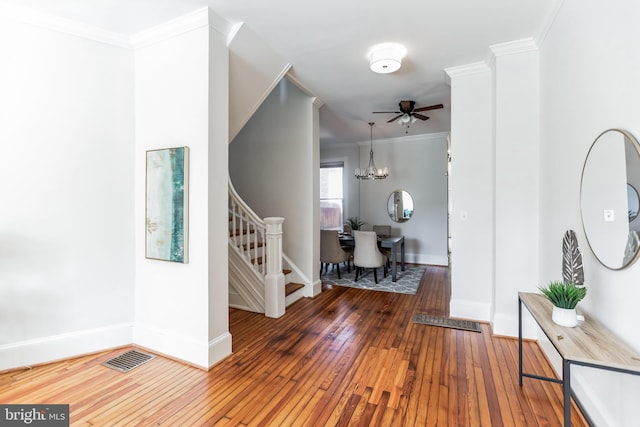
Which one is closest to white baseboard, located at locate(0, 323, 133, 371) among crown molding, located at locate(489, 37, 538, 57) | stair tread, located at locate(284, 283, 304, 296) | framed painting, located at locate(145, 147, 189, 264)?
framed painting, located at locate(145, 147, 189, 264)

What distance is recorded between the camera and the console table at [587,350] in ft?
3.94

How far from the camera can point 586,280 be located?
72.2 inches

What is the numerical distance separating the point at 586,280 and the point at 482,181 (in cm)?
158

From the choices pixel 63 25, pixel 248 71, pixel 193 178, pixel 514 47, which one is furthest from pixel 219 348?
pixel 514 47

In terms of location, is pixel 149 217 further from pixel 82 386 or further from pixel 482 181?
pixel 482 181

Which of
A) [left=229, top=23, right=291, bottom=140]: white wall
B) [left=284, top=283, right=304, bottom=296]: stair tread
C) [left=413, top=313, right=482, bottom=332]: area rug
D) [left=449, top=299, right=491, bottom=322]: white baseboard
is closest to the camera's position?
[left=229, top=23, right=291, bottom=140]: white wall

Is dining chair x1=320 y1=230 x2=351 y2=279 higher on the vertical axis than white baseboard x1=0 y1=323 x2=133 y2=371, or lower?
higher

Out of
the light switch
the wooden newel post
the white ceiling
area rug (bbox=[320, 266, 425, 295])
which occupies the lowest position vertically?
area rug (bbox=[320, 266, 425, 295])

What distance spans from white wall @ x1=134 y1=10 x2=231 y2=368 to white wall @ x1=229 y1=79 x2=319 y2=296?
5.78 feet

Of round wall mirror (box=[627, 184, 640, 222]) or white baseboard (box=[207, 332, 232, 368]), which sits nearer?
round wall mirror (box=[627, 184, 640, 222])

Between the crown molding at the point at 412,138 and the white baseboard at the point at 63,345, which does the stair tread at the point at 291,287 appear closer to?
the white baseboard at the point at 63,345

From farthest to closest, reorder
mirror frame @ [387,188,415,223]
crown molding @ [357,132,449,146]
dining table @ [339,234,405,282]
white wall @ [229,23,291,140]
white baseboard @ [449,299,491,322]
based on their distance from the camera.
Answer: mirror frame @ [387,188,415,223]
crown molding @ [357,132,449,146]
dining table @ [339,234,405,282]
white baseboard @ [449,299,491,322]
white wall @ [229,23,291,140]

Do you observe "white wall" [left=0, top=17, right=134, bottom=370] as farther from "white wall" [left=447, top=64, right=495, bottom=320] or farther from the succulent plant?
"white wall" [left=447, top=64, right=495, bottom=320]

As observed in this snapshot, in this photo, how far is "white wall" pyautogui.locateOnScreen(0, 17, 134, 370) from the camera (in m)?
2.23
